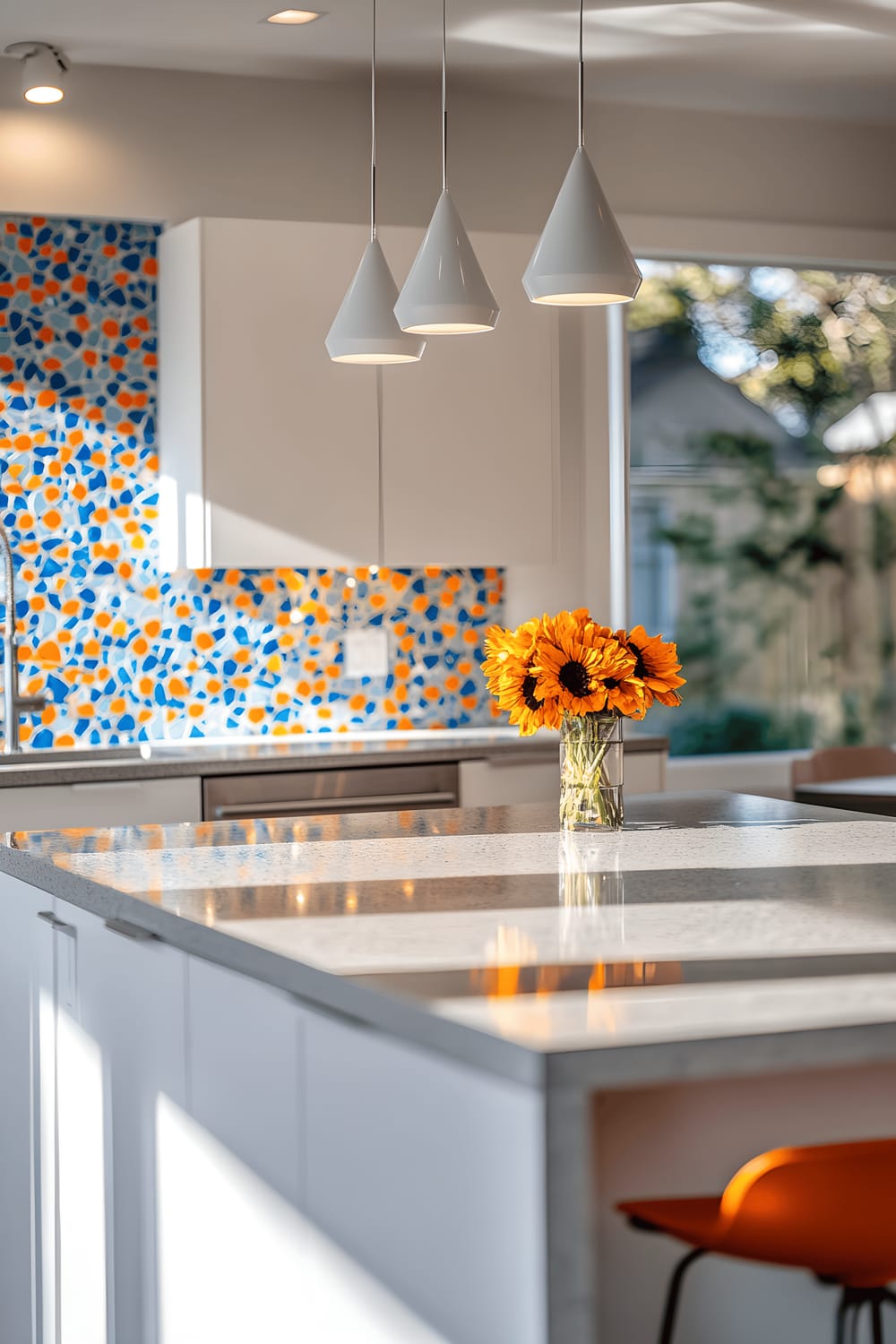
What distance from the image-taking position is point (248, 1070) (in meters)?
1.87

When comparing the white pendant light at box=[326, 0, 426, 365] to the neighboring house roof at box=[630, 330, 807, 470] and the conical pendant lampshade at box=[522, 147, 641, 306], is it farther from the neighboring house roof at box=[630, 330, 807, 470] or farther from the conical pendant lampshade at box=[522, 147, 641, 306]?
the neighboring house roof at box=[630, 330, 807, 470]

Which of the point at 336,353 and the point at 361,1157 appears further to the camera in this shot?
the point at 336,353

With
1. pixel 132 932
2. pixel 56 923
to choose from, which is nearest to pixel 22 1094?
pixel 56 923

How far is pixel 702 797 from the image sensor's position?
3.21 meters

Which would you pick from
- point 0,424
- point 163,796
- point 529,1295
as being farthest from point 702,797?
point 0,424

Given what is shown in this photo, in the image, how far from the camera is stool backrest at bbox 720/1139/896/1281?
57.9 inches

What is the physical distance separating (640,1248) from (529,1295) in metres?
0.13

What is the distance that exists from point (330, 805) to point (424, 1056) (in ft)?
8.83

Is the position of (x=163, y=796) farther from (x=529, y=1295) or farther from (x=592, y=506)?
(x=529, y=1295)

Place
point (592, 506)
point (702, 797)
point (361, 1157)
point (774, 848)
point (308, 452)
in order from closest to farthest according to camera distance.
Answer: point (361, 1157), point (774, 848), point (702, 797), point (308, 452), point (592, 506)

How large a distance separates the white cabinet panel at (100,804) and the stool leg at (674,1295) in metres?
2.63

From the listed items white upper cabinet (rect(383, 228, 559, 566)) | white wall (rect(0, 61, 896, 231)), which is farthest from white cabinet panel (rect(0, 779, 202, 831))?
white wall (rect(0, 61, 896, 231))

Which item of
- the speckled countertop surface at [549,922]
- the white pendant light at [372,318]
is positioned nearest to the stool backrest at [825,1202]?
the speckled countertop surface at [549,922]

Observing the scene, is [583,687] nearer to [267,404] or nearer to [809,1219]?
[809,1219]
